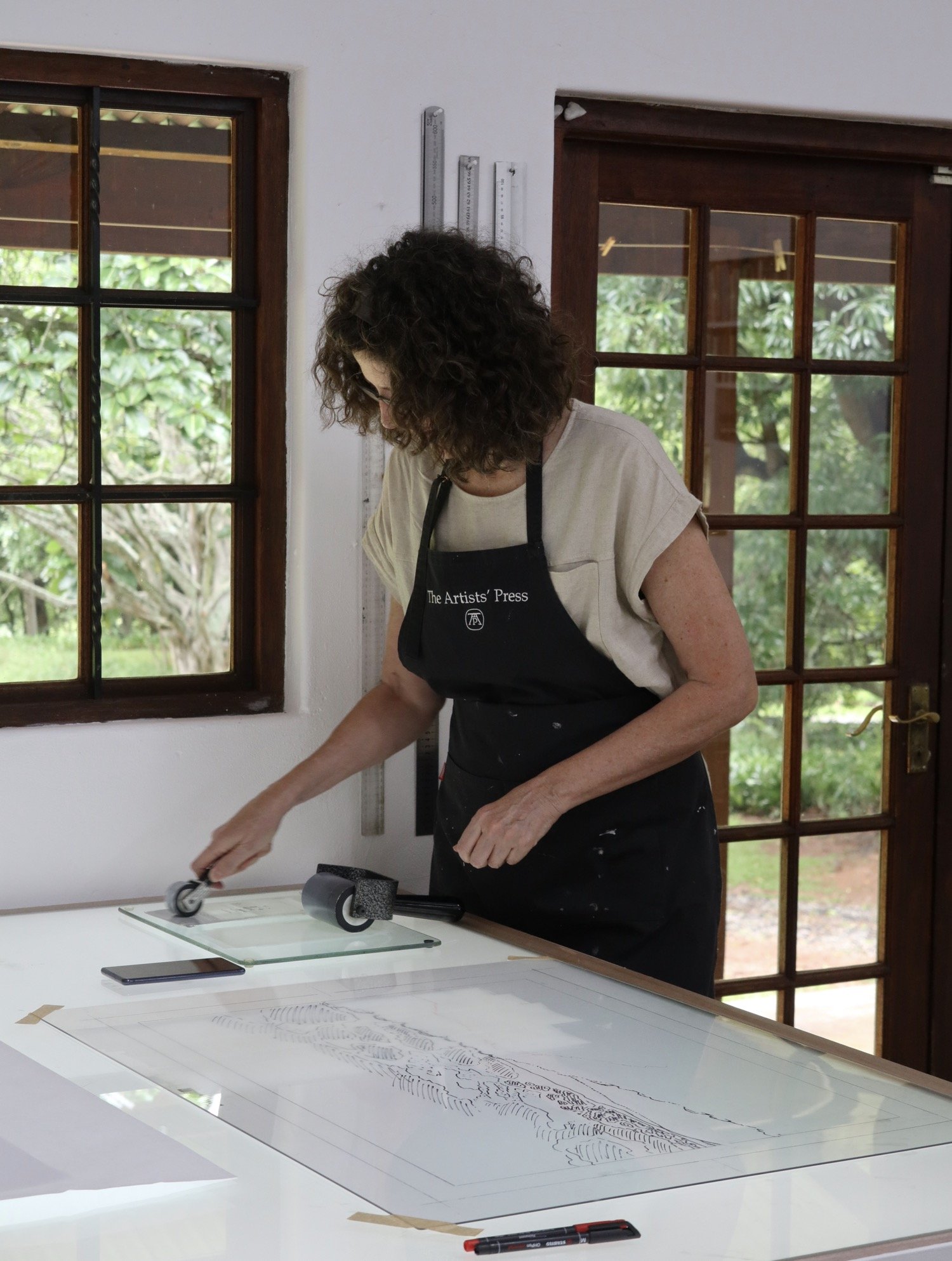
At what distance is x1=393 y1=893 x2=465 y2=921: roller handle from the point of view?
2.11m

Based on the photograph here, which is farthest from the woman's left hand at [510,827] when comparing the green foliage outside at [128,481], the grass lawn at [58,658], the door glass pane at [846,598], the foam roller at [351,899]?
the grass lawn at [58,658]

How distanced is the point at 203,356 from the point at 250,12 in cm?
238

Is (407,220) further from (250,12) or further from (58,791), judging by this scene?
(58,791)

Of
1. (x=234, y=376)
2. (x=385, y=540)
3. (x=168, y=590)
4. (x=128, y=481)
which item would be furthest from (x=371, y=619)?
(x=168, y=590)

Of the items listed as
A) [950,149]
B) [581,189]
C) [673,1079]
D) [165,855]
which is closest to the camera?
[673,1079]

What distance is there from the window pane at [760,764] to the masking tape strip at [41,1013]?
66.8 inches

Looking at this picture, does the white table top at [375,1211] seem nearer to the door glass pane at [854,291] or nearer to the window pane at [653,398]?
the window pane at [653,398]

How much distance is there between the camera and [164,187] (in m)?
2.48

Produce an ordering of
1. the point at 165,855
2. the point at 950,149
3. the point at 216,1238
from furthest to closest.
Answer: the point at 950,149 < the point at 165,855 < the point at 216,1238

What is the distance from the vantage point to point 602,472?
2033 millimetres

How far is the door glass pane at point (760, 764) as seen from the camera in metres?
3.09

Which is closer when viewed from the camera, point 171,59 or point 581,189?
point 171,59

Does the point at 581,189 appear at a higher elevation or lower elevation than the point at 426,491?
higher

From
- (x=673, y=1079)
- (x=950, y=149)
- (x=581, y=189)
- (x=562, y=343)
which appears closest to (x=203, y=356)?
(x=581, y=189)
